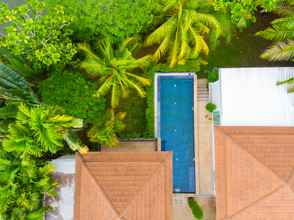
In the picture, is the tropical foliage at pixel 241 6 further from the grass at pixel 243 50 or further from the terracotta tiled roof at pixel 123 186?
the terracotta tiled roof at pixel 123 186

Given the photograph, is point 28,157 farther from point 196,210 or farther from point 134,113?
point 196,210

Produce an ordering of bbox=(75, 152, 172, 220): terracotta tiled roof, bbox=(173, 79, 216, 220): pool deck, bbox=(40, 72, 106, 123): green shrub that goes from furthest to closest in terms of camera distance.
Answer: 1. bbox=(173, 79, 216, 220): pool deck
2. bbox=(40, 72, 106, 123): green shrub
3. bbox=(75, 152, 172, 220): terracotta tiled roof

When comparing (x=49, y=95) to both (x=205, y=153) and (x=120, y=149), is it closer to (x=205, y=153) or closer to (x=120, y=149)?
(x=120, y=149)

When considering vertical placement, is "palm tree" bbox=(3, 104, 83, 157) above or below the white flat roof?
below

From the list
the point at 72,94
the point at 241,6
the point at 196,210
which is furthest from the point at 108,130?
the point at 241,6

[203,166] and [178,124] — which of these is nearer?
[203,166]

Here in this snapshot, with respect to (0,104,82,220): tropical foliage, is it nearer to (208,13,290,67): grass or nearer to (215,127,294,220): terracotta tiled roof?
(215,127,294,220): terracotta tiled roof

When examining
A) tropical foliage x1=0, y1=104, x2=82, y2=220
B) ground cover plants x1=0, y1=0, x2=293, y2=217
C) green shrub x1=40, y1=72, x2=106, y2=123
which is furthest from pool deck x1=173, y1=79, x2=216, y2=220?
tropical foliage x1=0, y1=104, x2=82, y2=220

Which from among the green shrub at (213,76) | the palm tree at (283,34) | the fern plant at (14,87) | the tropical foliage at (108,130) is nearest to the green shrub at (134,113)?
the tropical foliage at (108,130)
